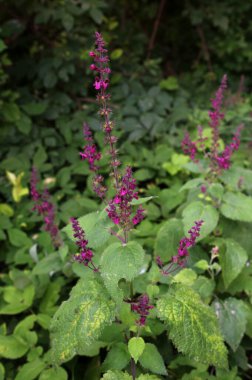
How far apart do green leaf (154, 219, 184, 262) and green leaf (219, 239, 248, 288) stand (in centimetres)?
26

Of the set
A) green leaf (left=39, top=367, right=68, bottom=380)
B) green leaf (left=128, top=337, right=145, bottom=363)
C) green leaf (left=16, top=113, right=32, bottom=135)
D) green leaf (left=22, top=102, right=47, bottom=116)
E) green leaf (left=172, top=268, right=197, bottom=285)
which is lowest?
green leaf (left=39, top=367, right=68, bottom=380)

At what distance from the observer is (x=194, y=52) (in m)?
5.77

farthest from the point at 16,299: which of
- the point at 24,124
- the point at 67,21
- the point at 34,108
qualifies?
the point at 67,21

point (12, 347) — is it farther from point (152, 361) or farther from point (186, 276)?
point (186, 276)

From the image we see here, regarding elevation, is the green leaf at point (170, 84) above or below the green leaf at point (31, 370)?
above

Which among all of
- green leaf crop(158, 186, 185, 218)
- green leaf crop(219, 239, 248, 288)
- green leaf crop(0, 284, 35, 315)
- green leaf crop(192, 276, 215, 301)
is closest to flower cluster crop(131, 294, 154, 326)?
green leaf crop(192, 276, 215, 301)

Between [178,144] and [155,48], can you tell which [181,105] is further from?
[155,48]

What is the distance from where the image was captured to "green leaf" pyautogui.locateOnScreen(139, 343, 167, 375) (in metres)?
1.58

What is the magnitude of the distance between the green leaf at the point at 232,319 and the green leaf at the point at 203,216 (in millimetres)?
390

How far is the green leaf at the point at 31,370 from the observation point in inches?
72.6

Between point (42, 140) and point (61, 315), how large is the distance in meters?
2.41

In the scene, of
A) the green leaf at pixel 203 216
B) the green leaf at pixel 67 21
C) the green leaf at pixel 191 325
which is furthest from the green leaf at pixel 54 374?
the green leaf at pixel 67 21

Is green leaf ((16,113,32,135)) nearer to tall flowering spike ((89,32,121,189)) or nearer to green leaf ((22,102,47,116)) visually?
green leaf ((22,102,47,116))

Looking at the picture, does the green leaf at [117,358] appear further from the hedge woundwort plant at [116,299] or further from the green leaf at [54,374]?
the green leaf at [54,374]
